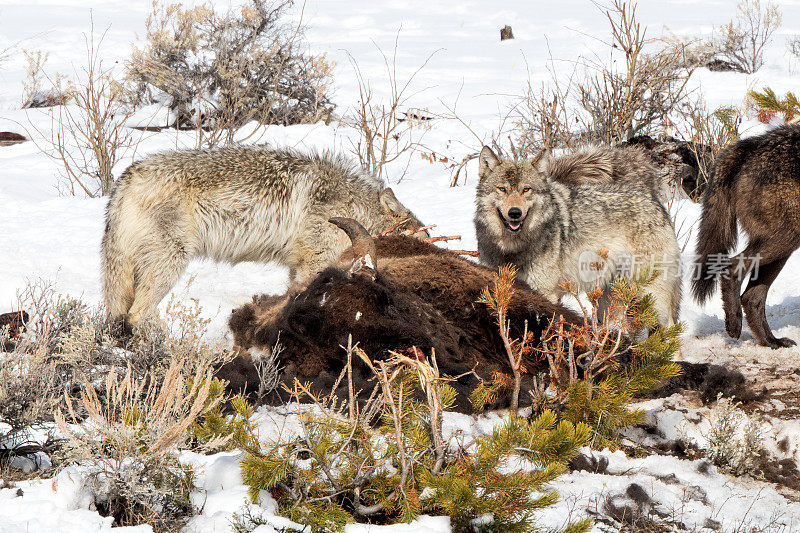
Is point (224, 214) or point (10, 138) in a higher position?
point (10, 138)

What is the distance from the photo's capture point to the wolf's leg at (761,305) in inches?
233

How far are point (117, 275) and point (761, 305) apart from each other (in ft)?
16.1

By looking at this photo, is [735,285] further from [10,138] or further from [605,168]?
[10,138]

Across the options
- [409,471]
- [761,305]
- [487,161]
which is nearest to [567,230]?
[487,161]

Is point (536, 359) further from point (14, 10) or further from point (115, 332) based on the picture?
point (14, 10)

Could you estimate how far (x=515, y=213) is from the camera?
222 inches

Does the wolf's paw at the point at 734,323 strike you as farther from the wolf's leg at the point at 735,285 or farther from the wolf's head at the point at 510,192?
the wolf's head at the point at 510,192

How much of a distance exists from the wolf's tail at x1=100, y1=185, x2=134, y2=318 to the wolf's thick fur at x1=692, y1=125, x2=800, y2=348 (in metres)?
4.52

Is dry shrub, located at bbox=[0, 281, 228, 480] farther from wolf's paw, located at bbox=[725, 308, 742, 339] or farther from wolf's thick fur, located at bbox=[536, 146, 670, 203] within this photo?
wolf's paw, located at bbox=[725, 308, 742, 339]

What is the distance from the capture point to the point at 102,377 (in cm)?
412

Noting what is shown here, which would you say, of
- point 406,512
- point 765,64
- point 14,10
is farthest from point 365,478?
point 14,10

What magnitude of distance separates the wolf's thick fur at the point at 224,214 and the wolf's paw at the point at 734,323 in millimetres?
2695

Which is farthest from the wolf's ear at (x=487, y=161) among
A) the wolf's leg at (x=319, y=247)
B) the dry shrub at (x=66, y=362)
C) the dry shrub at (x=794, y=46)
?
the dry shrub at (x=794, y=46)

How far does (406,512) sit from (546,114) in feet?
30.3
